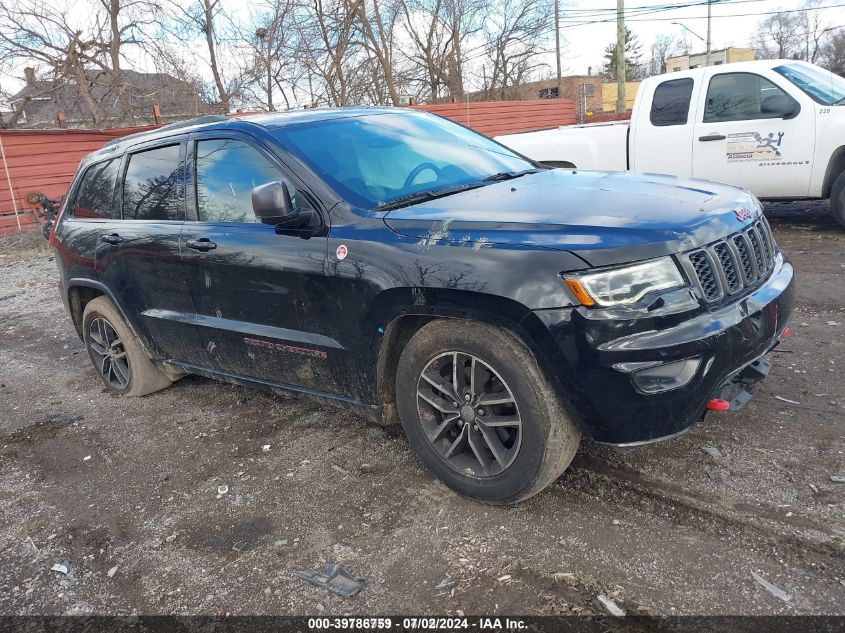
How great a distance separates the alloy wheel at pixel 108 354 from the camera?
191 inches

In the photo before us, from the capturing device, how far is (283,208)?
3.04 meters

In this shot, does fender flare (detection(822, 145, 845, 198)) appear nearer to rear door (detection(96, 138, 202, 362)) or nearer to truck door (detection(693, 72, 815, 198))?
truck door (detection(693, 72, 815, 198))

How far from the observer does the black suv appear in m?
2.47

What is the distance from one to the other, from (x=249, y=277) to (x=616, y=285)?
1.94 meters

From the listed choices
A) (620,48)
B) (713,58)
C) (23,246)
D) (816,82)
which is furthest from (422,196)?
(713,58)

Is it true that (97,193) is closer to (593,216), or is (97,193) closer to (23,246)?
(593,216)

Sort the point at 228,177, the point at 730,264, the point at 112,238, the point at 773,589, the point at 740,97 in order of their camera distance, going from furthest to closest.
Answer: the point at 740,97, the point at 112,238, the point at 228,177, the point at 730,264, the point at 773,589

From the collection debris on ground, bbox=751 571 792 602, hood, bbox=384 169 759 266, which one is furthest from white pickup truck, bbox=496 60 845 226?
debris on ground, bbox=751 571 792 602

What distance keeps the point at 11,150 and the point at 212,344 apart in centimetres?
1429

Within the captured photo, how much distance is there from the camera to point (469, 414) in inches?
112

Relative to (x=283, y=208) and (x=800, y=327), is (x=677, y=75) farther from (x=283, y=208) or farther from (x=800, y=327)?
(x=283, y=208)

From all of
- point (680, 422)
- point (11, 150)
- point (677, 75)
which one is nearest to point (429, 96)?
point (11, 150)

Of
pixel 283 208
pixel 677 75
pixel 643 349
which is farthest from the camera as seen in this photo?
pixel 677 75

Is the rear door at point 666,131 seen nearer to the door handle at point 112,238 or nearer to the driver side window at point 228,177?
the driver side window at point 228,177
